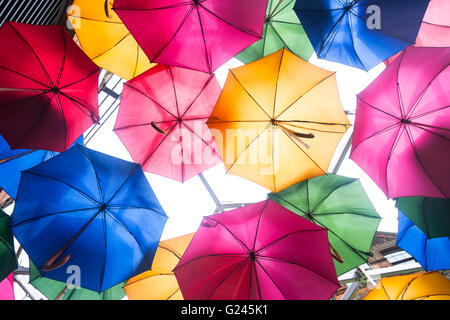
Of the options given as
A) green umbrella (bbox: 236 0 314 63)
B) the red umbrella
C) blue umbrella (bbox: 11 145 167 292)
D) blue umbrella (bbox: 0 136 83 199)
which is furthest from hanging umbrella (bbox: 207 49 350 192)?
blue umbrella (bbox: 0 136 83 199)

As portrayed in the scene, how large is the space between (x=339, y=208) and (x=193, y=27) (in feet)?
→ 12.7

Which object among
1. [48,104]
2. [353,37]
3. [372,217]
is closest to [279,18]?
[353,37]

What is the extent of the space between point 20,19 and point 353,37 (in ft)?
21.4

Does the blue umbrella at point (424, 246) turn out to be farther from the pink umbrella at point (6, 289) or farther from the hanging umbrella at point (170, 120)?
the pink umbrella at point (6, 289)

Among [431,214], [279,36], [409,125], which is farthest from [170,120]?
[431,214]

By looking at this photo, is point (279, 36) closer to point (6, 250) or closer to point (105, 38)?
point (105, 38)

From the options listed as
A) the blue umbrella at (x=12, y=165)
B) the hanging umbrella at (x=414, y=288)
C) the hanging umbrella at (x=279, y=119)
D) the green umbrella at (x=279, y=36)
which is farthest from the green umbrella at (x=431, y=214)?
the blue umbrella at (x=12, y=165)

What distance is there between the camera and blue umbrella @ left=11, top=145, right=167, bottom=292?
3744mm

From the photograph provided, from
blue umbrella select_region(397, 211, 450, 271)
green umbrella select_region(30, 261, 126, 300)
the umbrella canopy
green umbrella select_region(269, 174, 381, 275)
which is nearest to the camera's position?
the umbrella canopy

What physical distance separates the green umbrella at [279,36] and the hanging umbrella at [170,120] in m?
1.17

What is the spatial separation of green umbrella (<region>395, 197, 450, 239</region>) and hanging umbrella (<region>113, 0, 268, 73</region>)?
3.67 m

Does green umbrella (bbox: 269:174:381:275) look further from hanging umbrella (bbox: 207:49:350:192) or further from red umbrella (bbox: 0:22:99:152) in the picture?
red umbrella (bbox: 0:22:99:152)

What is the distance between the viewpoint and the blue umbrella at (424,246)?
4.33 meters

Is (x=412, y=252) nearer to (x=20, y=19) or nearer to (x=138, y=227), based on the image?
(x=138, y=227)
